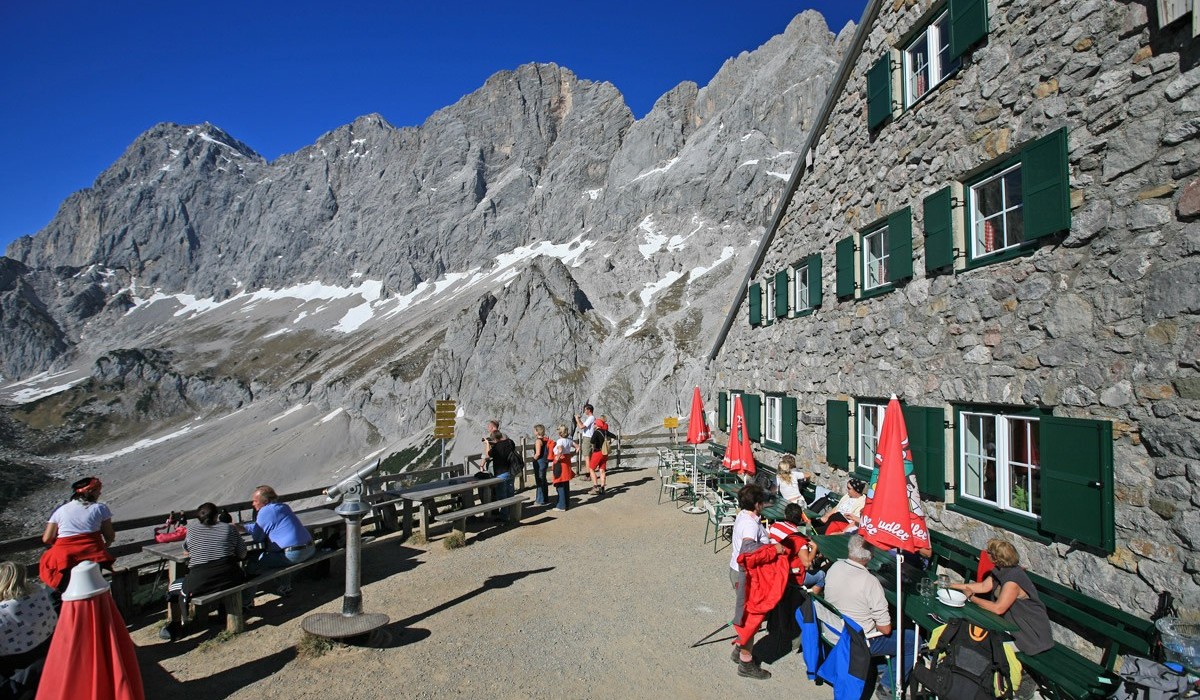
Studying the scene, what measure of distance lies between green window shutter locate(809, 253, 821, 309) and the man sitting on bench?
31.6 ft

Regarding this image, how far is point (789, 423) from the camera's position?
12.5m

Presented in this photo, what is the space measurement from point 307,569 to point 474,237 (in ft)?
487

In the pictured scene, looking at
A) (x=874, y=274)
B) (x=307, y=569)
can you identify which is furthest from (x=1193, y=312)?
(x=307, y=569)

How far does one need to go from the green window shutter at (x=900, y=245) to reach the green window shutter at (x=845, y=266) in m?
1.20

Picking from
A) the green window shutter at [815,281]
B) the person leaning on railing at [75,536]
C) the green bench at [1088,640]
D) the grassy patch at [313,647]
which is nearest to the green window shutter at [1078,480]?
the green bench at [1088,640]

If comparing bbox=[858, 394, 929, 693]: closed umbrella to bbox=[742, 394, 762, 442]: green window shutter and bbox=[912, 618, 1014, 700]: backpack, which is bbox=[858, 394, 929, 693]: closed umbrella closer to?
bbox=[912, 618, 1014, 700]: backpack

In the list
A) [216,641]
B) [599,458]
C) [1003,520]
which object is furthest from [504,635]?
[599,458]

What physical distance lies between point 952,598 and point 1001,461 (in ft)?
7.18

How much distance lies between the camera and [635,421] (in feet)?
204

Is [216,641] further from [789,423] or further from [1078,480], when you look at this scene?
[789,423]

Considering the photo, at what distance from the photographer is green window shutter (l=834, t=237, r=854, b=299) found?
10.3 m

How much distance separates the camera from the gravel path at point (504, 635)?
5582 mm

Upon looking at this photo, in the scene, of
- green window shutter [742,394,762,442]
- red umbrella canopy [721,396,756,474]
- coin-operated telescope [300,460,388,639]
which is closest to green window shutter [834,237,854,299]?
red umbrella canopy [721,396,756,474]

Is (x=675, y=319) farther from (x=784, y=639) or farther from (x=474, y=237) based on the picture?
(x=474, y=237)
